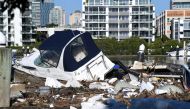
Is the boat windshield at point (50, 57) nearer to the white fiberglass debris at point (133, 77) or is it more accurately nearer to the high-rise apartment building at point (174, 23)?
the white fiberglass debris at point (133, 77)

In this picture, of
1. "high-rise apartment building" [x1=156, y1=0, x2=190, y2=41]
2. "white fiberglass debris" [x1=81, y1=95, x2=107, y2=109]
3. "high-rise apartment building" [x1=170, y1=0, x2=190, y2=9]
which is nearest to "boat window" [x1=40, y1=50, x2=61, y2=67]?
"white fiberglass debris" [x1=81, y1=95, x2=107, y2=109]

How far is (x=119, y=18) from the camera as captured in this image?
5241 inches

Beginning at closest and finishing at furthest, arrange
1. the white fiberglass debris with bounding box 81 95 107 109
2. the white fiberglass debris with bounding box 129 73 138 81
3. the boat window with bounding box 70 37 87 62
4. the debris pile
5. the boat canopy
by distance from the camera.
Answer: the white fiberglass debris with bounding box 81 95 107 109
the debris pile
the white fiberglass debris with bounding box 129 73 138 81
the boat canopy
the boat window with bounding box 70 37 87 62

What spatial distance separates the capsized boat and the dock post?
8.85 m

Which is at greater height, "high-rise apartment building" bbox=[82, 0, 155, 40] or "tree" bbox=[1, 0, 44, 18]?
"tree" bbox=[1, 0, 44, 18]

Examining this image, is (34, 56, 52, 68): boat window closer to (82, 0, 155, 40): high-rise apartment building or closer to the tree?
the tree

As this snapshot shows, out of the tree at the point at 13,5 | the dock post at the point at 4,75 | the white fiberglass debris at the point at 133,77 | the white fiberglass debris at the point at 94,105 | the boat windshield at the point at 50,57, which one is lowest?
the white fiberglass debris at the point at 133,77

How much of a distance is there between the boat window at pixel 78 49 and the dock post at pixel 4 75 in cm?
1006

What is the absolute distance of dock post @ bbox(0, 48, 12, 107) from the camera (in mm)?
10141

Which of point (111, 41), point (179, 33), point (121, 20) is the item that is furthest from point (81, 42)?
point (179, 33)

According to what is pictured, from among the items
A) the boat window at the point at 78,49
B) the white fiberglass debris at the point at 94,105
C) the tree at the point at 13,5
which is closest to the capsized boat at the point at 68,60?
the boat window at the point at 78,49

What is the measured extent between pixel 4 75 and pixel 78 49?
1076 cm

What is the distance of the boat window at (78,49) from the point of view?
67.0ft

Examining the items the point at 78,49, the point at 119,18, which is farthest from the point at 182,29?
the point at 78,49
